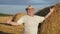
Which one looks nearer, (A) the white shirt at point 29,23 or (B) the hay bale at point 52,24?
(A) the white shirt at point 29,23

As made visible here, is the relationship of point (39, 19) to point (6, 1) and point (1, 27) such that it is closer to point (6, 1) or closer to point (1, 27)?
point (1, 27)

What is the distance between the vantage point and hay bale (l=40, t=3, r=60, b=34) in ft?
9.64

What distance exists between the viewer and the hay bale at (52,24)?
2.94 metres

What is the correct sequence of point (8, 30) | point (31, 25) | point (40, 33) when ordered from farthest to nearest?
point (8, 30)
point (40, 33)
point (31, 25)

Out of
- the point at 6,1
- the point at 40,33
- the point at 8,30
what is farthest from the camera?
the point at 6,1

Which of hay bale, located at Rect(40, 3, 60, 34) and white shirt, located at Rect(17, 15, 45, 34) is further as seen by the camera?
hay bale, located at Rect(40, 3, 60, 34)

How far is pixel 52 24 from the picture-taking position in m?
3.00

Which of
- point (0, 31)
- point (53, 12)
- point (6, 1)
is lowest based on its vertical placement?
point (0, 31)

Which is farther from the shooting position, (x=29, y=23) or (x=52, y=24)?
(x=52, y=24)

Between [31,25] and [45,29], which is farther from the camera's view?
[45,29]

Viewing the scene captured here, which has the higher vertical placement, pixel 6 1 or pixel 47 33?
pixel 6 1

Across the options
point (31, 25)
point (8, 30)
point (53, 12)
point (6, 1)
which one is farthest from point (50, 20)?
point (6, 1)

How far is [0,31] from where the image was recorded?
13.9 ft

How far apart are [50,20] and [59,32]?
0.65 feet
